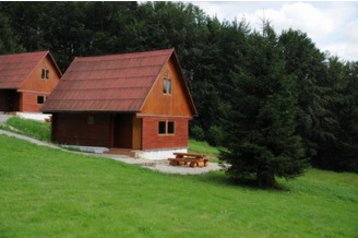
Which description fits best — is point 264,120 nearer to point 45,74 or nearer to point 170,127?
point 170,127

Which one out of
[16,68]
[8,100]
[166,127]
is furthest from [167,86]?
[8,100]

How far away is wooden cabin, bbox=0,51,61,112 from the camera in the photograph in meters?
37.5

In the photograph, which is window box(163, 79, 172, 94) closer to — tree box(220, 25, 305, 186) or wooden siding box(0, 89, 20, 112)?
tree box(220, 25, 305, 186)

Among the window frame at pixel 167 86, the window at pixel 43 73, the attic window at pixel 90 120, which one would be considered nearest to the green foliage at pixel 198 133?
the window at pixel 43 73

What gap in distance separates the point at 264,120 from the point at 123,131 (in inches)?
397

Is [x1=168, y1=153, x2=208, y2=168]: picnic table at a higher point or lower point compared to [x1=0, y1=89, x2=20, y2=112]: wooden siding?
lower

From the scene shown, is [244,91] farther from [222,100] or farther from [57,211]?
[222,100]

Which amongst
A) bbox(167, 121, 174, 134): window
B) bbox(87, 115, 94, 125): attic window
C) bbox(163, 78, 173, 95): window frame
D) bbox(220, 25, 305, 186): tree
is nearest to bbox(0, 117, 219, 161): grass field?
bbox(167, 121, 174, 134): window

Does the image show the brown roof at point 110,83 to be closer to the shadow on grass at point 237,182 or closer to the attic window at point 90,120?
the attic window at point 90,120

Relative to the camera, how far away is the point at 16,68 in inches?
1538

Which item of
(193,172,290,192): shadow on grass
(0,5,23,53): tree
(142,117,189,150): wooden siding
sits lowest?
(193,172,290,192): shadow on grass

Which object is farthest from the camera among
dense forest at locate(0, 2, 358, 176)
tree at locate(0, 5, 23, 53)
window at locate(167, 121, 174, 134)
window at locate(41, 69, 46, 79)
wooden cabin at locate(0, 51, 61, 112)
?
tree at locate(0, 5, 23, 53)

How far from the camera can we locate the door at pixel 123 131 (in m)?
25.0

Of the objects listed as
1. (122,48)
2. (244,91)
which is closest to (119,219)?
(244,91)
